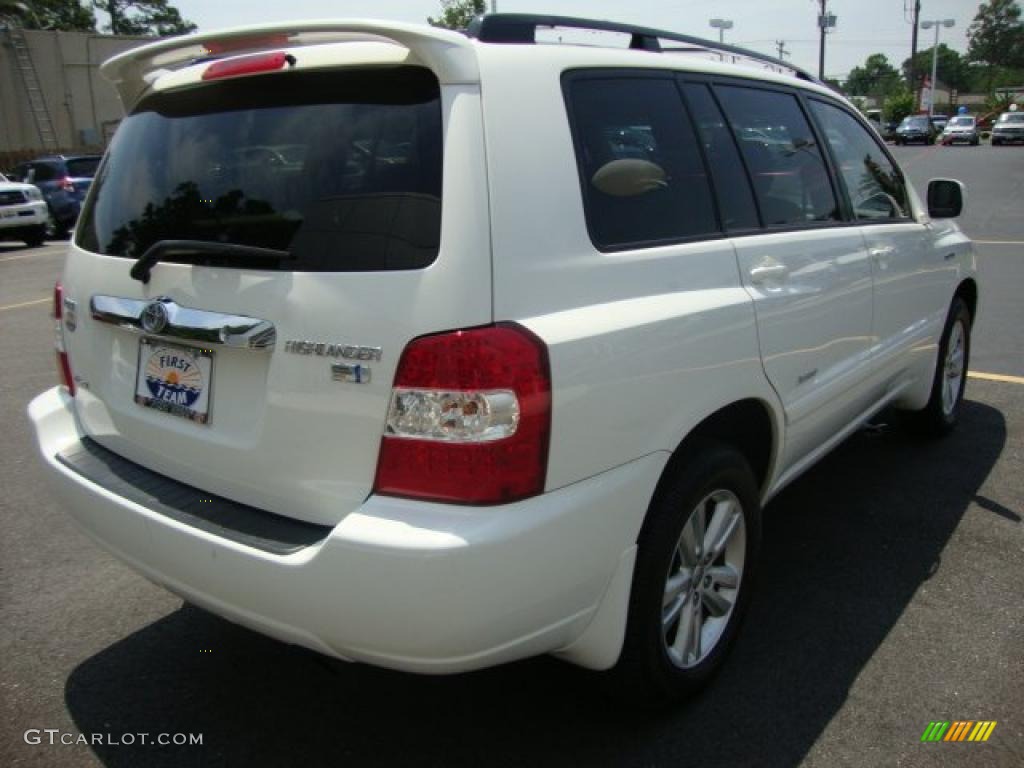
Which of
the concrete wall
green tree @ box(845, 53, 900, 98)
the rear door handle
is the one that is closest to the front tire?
the rear door handle

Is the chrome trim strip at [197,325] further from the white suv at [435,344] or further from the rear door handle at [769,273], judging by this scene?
the rear door handle at [769,273]

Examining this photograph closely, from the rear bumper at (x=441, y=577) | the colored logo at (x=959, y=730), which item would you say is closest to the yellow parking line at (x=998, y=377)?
the colored logo at (x=959, y=730)

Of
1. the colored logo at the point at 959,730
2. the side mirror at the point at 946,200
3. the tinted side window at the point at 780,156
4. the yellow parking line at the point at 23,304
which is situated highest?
the tinted side window at the point at 780,156

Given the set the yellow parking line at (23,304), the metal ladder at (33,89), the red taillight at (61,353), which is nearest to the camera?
the red taillight at (61,353)

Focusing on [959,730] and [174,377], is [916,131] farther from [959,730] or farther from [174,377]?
[174,377]

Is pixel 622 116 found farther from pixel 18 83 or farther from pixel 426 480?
pixel 18 83

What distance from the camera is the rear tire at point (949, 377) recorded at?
15.4ft

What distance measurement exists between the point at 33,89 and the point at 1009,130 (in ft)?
142

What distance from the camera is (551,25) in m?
2.36

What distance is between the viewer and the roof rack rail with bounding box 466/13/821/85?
7.26 ft

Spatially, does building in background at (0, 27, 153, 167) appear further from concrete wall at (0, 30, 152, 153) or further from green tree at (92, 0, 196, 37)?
green tree at (92, 0, 196, 37)

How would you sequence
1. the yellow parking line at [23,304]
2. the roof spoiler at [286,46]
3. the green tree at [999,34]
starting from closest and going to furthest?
the roof spoiler at [286,46] → the yellow parking line at [23,304] → the green tree at [999,34]

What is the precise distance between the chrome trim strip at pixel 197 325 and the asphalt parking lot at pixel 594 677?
0.93 metres

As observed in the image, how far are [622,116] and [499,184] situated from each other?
63cm
